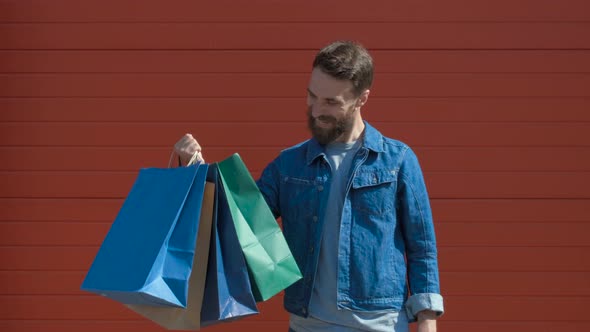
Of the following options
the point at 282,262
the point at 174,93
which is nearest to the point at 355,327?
the point at 282,262

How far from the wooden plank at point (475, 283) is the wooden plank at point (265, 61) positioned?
44.3 inches

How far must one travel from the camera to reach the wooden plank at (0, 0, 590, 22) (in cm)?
450

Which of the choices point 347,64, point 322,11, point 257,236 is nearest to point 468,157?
point 322,11

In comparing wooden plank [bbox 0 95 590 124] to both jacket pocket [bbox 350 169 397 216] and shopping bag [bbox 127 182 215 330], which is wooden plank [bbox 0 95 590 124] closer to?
jacket pocket [bbox 350 169 397 216]

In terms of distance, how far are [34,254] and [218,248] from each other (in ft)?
7.12

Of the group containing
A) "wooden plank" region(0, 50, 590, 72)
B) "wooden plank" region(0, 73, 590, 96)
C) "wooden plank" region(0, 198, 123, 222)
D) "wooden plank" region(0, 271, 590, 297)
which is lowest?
"wooden plank" region(0, 271, 590, 297)

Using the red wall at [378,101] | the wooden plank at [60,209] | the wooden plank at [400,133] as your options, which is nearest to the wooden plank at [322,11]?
the red wall at [378,101]

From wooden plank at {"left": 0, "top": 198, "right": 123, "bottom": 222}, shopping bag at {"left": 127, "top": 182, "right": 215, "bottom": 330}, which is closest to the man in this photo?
shopping bag at {"left": 127, "top": 182, "right": 215, "bottom": 330}

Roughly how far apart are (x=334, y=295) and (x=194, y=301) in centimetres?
49

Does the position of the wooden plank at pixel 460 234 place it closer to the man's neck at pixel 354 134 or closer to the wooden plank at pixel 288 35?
the wooden plank at pixel 288 35

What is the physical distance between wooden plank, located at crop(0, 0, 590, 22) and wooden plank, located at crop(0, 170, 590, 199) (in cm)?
85

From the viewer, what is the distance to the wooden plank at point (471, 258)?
452cm

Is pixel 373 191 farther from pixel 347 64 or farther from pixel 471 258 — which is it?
pixel 471 258

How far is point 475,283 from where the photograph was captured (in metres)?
4.52
